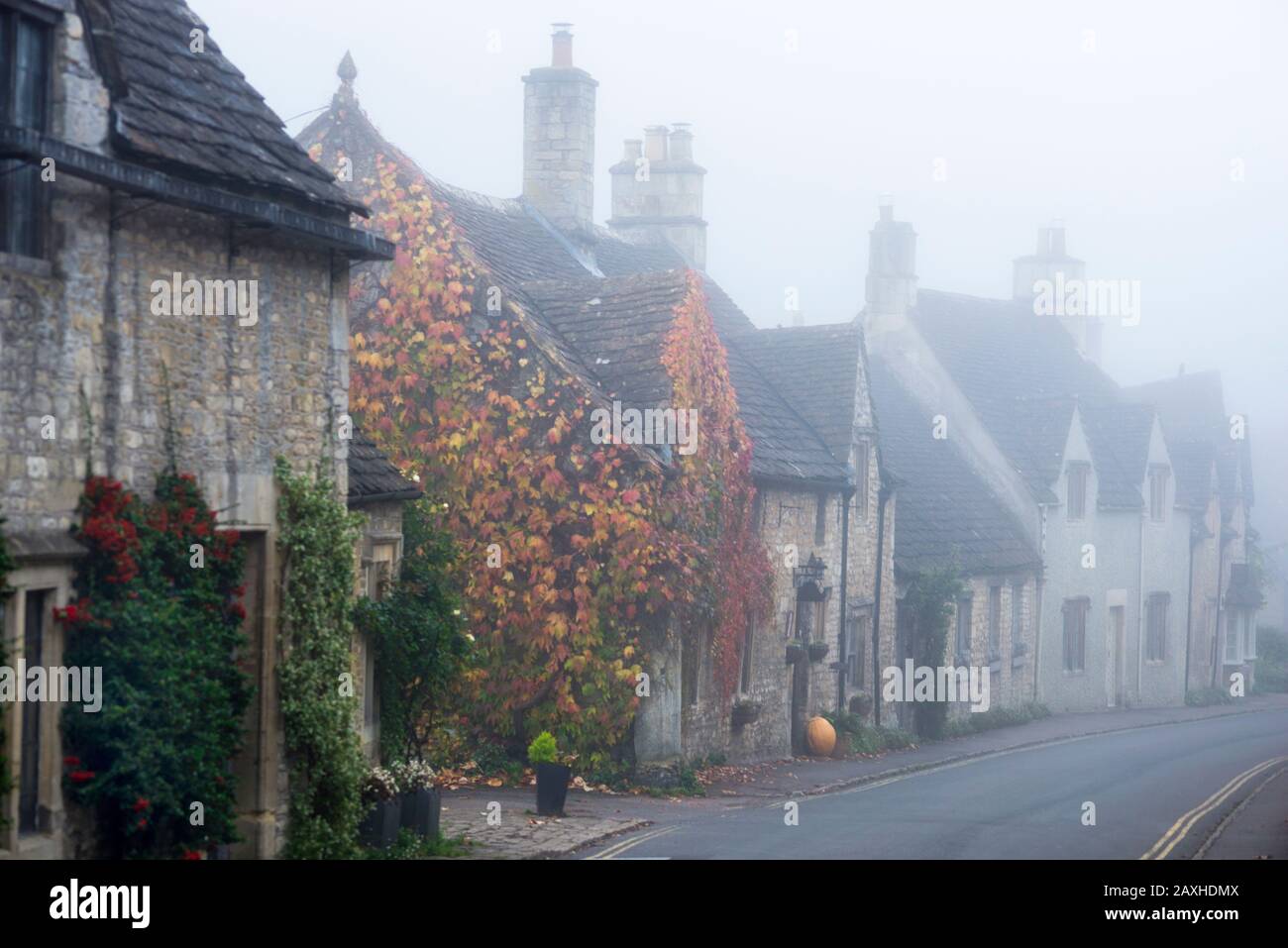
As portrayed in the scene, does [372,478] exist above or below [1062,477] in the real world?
below

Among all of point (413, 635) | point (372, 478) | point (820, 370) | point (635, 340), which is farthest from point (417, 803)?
point (820, 370)

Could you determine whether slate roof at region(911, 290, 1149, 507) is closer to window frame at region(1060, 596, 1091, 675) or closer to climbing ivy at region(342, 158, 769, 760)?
window frame at region(1060, 596, 1091, 675)

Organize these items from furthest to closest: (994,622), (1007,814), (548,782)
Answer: (994,622) → (1007,814) → (548,782)

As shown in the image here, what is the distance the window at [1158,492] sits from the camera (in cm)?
4300

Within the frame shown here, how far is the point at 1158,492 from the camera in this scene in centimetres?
4347

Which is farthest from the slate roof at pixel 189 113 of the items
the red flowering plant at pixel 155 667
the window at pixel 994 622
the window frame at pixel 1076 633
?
the window frame at pixel 1076 633

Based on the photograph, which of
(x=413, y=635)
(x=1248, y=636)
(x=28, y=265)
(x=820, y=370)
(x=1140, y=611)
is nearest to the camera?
(x=28, y=265)

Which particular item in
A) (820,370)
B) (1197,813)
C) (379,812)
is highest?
(820,370)

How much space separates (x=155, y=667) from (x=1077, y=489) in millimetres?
33332

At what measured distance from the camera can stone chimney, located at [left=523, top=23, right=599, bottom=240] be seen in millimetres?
29609

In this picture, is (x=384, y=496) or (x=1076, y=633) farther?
(x=1076, y=633)

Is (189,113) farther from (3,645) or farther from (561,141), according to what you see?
(561,141)

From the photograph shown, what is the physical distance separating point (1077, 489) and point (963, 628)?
25.7 feet
